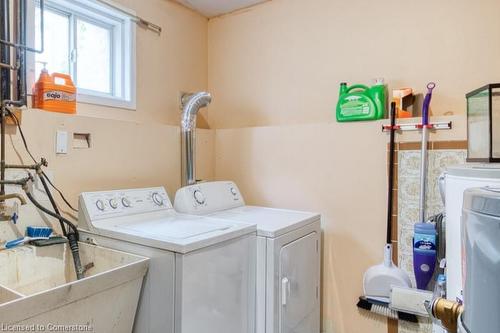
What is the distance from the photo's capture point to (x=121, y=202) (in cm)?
176

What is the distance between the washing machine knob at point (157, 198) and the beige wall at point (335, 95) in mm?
786

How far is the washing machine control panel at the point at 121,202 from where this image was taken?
162 cm

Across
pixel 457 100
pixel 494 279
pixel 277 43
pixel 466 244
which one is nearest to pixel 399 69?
pixel 457 100

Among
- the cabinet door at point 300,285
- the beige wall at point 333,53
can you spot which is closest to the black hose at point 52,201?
the cabinet door at point 300,285

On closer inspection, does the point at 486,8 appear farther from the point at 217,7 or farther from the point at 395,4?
the point at 217,7

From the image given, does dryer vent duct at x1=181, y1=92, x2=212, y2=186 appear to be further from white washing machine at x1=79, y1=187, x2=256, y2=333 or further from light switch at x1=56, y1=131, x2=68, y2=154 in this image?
light switch at x1=56, y1=131, x2=68, y2=154

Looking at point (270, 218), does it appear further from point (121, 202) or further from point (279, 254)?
point (121, 202)

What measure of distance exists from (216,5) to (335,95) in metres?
1.25

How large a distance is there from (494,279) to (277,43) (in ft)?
7.55

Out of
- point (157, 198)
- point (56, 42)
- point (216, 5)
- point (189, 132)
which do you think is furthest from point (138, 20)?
point (157, 198)

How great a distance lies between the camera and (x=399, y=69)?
2.08 metres

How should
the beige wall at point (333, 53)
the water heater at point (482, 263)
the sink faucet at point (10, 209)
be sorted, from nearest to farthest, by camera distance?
the water heater at point (482, 263), the sink faucet at point (10, 209), the beige wall at point (333, 53)

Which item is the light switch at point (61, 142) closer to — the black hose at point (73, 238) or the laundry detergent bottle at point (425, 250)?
the black hose at point (73, 238)

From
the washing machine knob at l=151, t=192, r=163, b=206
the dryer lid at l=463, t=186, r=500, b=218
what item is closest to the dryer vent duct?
the washing machine knob at l=151, t=192, r=163, b=206
